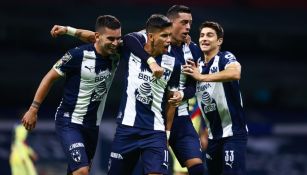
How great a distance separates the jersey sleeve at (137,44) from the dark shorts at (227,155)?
157 cm

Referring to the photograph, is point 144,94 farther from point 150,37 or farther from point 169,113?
point 150,37

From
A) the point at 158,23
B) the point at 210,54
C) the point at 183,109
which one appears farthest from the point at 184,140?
the point at 158,23

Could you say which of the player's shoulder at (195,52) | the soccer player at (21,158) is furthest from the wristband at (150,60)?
the soccer player at (21,158)

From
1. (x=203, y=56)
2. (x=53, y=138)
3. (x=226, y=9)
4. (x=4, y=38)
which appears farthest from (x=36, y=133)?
(x=203, y=56)

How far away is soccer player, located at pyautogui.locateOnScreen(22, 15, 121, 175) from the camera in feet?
35.6

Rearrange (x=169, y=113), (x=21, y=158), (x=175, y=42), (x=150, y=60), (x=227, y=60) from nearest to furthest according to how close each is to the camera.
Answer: (x=150, y=60) < (x=169, y=113) < (x=175, y=42) < (x=227, y=60) < (x=21, y=158)

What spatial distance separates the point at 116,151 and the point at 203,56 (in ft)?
5.86

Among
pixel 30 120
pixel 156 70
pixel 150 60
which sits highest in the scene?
pixel 150 60

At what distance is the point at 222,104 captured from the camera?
11.1m

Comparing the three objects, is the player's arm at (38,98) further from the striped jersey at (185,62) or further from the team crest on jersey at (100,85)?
the striped jersey at (185,62)

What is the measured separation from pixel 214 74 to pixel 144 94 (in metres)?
0.93

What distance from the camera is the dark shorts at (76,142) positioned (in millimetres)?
10836

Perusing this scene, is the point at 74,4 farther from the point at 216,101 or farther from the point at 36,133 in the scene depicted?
the point at 216,101

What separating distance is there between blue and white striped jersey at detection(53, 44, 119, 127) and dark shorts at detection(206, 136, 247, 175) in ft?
4.96
